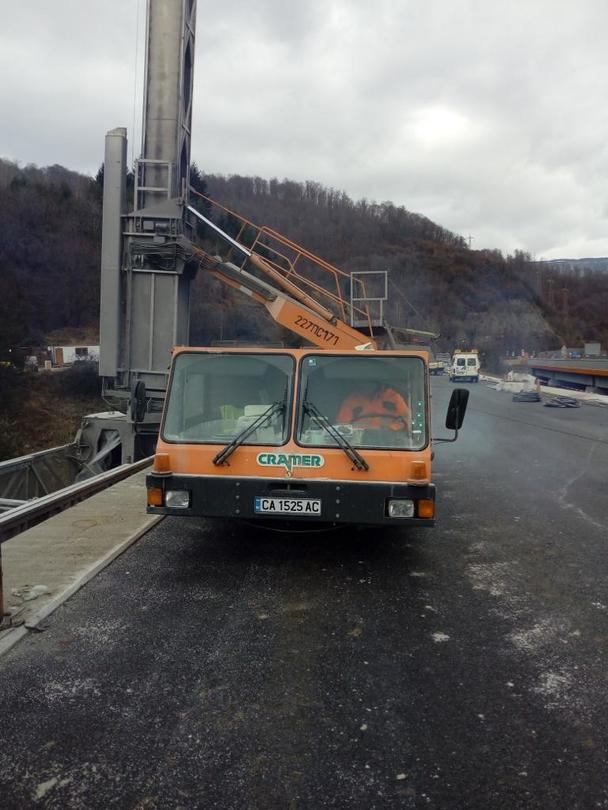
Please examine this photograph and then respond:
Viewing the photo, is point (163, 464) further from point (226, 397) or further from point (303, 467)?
point (303, 467)

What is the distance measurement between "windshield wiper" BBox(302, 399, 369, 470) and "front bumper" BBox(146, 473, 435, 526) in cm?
17

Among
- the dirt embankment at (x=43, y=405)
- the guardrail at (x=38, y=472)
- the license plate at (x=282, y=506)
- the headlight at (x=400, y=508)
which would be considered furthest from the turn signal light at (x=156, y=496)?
the dirt embankment at (x=43, y=405)

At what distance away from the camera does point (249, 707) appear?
336 cm

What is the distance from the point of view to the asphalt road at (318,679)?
2.76m

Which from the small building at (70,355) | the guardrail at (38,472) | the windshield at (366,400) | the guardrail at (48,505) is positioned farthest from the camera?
the small building at (70,355)

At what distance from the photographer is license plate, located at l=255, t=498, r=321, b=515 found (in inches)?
206

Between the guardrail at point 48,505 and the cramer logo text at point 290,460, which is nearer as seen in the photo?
the cramer logo text at point 290,460

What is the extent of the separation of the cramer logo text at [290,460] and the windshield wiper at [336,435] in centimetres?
21

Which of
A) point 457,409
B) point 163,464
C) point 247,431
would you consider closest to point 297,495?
point 247,431

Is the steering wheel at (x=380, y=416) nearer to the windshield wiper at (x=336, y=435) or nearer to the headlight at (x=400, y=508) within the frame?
the windshield wiper at (x=336, y=435)

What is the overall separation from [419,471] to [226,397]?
179 cm

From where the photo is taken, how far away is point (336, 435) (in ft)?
17.9

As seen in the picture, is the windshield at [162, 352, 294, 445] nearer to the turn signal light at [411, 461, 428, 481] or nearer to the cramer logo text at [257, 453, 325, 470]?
the cramer logo text at [257, 453, 325, 470]

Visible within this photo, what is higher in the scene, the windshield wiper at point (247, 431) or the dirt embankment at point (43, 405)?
the windshield wiper at point (247, 431)
